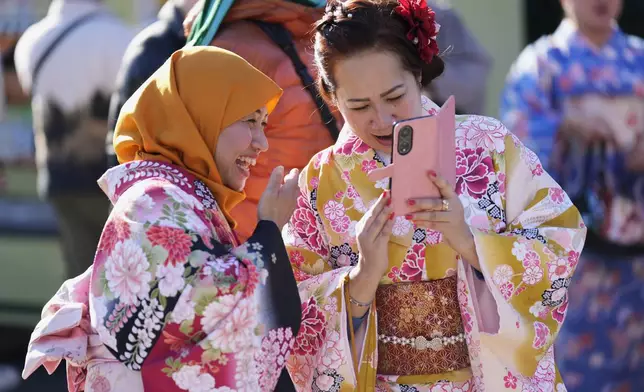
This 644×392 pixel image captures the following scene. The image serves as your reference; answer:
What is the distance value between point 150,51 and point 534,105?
1.73 meters

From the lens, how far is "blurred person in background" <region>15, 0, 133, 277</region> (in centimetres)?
580

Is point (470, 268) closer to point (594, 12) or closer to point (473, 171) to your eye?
point (473, 171)

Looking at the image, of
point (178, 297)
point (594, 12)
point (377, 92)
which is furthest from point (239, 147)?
point (594, 12)

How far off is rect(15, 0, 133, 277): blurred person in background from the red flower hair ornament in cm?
312

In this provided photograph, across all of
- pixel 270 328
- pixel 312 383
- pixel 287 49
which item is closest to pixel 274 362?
pixel 270 328

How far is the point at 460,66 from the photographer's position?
5148 millimetres

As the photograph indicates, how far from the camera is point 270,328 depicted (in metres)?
2.71

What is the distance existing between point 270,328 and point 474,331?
19.6 inches

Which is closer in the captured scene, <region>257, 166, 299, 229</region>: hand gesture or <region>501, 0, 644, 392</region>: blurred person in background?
<region>257, 166, 299, 229</region>: hand gesture

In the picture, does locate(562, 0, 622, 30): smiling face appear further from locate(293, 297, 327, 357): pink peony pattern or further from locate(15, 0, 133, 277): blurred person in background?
locate(293, 297, 327, 357): pink peony pattern

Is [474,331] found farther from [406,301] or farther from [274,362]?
[274,362]

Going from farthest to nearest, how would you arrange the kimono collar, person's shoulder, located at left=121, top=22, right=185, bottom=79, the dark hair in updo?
the kimono collar, person's shoulder, located at left=121, top=22, right=185, bottom=79, the dark hair in updo

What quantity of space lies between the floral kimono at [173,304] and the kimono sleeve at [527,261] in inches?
18.4

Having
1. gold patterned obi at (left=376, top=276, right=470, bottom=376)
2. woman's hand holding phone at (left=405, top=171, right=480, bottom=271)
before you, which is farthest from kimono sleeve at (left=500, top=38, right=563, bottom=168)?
woman's hand holding phone at (left=405, top=171, right=480, bottom=271)
